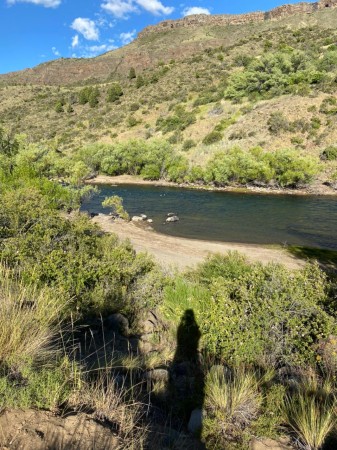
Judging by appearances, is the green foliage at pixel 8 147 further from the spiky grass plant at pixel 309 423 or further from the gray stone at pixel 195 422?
the spiky grass plant at pixel 309 423

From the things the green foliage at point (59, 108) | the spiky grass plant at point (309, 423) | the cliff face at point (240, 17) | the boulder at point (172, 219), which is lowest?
the boulder at point (172, 219)

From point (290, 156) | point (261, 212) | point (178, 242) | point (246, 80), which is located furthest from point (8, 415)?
point (246, 80)

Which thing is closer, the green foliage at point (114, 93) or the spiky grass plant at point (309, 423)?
the spiky grass plant at point (309, 423)

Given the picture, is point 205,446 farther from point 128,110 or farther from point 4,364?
point 128,110

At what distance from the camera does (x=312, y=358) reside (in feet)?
21.1

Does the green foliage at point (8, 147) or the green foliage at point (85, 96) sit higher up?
the green foliage at point (85, 96)

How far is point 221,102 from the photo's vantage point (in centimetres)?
6328

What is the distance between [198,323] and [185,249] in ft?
39.4

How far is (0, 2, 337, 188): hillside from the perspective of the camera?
164ft

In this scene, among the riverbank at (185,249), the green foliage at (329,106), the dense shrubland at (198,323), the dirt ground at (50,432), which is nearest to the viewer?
the dirt ground at (50,432)

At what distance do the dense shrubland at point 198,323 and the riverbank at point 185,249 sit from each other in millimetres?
4396

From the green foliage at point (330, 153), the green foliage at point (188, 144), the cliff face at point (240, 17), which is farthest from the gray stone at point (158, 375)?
the cliff face at point (240, 17)

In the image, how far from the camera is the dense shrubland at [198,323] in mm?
3734

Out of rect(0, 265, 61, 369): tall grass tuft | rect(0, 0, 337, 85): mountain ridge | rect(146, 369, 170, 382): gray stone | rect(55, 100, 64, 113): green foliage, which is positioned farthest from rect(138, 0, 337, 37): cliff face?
rect(0, 265, 61, 369): tall grass tuft
